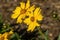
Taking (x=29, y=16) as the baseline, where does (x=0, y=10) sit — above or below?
below

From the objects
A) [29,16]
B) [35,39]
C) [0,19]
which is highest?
[29,16]

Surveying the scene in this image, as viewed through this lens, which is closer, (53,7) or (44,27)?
(44,27)

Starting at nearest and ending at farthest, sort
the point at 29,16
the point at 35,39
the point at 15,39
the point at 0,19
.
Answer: the point at 29,16 → the point at 15,39 → the point at 35,39 → the point at 0,19

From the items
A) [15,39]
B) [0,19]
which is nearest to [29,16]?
[15,39]

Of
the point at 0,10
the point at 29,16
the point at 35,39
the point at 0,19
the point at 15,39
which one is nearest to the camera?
the point at 29,16

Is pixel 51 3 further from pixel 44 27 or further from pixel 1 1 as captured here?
pixel 1 1

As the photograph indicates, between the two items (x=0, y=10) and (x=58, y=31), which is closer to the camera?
(x=58, y=31)

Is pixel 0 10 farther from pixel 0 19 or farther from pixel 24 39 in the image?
pixel 24 39

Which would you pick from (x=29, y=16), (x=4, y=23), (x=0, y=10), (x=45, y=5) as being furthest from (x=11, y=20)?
(x=29, y=16)

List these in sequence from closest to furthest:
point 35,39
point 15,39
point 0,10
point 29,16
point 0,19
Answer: point 29,16
point 15,39
point 35,39
point 0,19
point 0,10

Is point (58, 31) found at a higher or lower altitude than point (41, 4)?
lower
